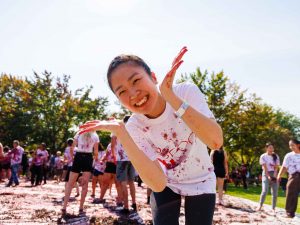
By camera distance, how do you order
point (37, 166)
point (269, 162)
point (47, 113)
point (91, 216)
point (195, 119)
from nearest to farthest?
point (195, 119)
point (91, 216)
point (269, 162)
point (37, 166)
point (47, 113)

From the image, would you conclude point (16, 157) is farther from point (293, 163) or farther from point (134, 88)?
point (134, 88)

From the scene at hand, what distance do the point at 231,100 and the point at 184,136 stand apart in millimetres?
37931

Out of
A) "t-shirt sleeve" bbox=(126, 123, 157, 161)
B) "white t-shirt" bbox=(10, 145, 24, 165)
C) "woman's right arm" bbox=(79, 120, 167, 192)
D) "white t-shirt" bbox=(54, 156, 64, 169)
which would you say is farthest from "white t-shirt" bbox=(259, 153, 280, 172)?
"white t-shirt" bbox=(54, 156, 64, 169)

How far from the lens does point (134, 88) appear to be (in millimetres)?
2332

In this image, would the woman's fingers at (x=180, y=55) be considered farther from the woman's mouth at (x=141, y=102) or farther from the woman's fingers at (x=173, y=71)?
the woman's mouth at (x=141, y=102)

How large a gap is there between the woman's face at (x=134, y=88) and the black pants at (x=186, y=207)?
2.56 feet

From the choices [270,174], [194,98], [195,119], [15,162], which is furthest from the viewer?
[15,162]

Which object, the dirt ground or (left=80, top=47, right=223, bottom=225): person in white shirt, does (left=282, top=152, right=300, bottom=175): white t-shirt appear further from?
(left=80, top=47, right=223, bottom=225): person in white shirt

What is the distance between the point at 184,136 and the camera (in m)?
2.60

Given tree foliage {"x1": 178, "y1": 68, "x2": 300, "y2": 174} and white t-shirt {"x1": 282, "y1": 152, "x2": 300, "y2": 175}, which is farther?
tree foliage {"x1": 178, "y1": 68, "x2": 300, "y2": 174}

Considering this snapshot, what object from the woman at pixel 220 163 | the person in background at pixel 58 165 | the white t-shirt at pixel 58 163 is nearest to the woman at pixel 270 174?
the woman at pixel 220 163

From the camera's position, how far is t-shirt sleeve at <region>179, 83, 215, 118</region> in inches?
94.4

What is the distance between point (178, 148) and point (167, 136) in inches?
5.2

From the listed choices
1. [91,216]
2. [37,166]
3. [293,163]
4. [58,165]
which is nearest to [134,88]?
[91,216]
